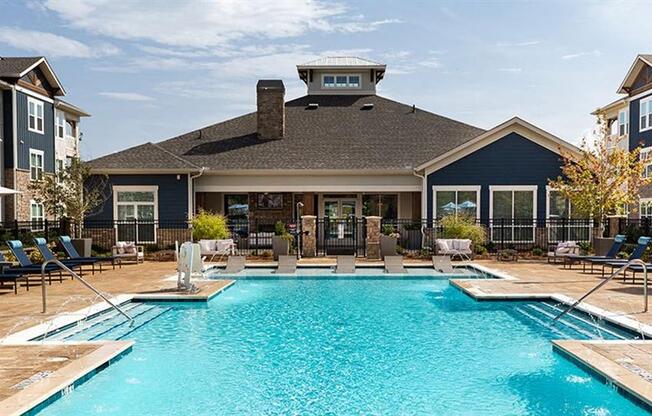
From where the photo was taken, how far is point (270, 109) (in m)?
27.9

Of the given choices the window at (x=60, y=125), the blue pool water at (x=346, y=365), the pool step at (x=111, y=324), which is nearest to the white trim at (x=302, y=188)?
the blue pool water at (x=346, y=365)

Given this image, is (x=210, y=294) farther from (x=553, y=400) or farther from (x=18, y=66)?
(x=18, y=66)

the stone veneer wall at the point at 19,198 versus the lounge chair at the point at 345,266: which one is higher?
the stone veneer wall at the point at 19,198

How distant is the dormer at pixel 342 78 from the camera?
32.4 metres

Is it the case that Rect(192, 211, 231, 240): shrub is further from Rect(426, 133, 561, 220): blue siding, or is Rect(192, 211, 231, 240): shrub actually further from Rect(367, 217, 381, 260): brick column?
Rect(426, 133, 561, 220): blue siding

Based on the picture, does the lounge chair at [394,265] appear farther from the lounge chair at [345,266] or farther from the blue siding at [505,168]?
the blue siding at [505,168]

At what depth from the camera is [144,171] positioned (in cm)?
2416

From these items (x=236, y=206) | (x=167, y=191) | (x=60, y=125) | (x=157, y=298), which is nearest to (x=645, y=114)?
(x=236, y=206)

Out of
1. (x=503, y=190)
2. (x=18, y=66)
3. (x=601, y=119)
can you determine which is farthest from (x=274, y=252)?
(x=18, y=66)

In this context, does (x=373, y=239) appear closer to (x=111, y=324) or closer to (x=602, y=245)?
(x=602, y=245)

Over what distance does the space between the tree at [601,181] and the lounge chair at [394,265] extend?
748 cm

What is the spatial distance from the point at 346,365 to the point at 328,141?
20090mm

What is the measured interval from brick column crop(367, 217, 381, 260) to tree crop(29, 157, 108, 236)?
11.4 metres

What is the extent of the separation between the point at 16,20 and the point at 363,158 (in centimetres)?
1471
